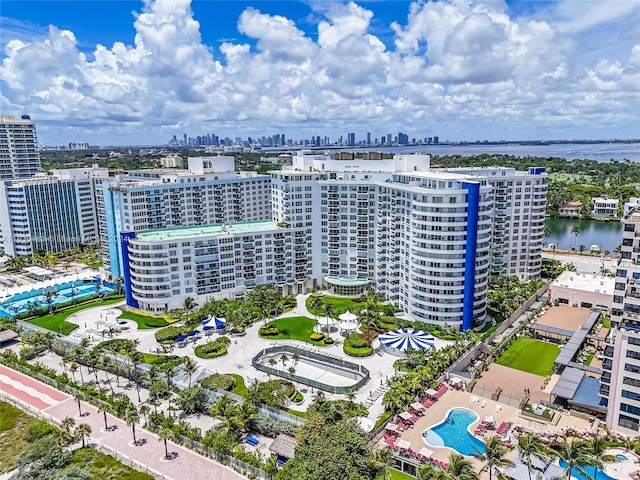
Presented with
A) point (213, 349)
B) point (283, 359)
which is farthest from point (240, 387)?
point (213, 349)

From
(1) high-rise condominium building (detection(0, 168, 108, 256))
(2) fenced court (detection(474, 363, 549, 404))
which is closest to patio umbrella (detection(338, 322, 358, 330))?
(2) fenced court (detection(474, 363, 549, 404))

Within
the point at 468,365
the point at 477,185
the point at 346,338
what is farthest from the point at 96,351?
the point at 477,185

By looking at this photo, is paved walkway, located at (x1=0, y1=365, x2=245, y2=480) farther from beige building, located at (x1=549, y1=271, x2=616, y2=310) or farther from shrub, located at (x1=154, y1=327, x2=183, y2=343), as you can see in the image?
beige building, located at (x1=549, y1=271, x2=616, y2=310)

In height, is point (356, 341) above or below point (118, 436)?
above

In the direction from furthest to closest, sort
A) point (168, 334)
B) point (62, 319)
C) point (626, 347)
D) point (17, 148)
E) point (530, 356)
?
point (17, 148)
point (62, 319)
point (168, 334)
point (530, 356)
point (626, 347)

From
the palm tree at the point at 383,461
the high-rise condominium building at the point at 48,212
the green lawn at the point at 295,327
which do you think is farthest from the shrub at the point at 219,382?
the high-rise condominium building at the point at 48,212

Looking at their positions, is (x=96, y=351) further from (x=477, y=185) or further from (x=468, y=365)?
(x=477, y=185)

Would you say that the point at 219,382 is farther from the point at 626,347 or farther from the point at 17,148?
the point at 17,148
